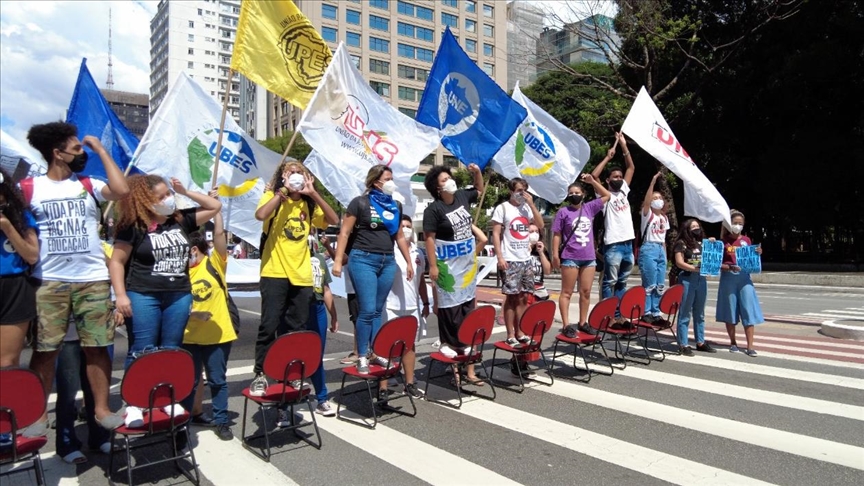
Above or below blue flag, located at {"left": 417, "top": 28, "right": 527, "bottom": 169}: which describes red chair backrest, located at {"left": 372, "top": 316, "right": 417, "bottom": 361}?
below

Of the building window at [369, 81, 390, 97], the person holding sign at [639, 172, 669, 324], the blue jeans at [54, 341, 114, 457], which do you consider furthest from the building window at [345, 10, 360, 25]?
the blue jeans at [54, 341, 114, 457]

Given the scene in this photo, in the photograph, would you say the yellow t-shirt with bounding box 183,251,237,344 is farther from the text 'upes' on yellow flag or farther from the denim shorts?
the denim shorts

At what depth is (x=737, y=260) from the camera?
26.5 ft

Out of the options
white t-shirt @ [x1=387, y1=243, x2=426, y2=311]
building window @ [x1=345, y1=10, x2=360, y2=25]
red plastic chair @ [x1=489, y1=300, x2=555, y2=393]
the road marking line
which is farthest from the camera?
building window @ [x1=345, y1=10, x2=360, y2=25]

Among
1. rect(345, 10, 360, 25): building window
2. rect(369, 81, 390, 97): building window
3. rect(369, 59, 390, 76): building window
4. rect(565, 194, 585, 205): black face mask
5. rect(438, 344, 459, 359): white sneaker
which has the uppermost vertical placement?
Answer: rect(345, 10, 360, 25): building window

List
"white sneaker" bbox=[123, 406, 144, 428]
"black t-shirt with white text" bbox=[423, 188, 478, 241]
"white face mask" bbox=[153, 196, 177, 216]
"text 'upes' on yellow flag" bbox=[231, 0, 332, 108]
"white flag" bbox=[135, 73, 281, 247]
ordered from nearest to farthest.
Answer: "white sneaker" bbox=[123, 406, 144, 428], "white face mask" bbox=[153, 196, 177, 216], "black t-shirt with white text" bbox=[423, 188, 478, 241], "text 'upes' on yellow flag" bbox=[231, 0, 332, 108], "white flag" bbox=[135, 73, 281, 247]

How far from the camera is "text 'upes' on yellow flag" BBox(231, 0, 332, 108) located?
21.4 ft

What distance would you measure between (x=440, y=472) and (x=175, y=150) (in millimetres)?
4847

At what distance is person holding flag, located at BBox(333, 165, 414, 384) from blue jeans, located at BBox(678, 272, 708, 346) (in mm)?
4432

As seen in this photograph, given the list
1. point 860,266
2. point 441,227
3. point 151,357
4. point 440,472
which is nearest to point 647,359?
point 441,227

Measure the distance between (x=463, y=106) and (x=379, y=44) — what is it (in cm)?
7284

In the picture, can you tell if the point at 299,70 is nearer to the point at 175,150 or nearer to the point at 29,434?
the point at 175,150

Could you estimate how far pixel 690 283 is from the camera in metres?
8.24

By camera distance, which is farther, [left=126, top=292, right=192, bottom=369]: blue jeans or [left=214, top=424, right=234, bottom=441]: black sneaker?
[left=214, top=424, right=234, bottom=441]: black sneaker
